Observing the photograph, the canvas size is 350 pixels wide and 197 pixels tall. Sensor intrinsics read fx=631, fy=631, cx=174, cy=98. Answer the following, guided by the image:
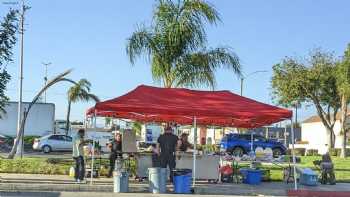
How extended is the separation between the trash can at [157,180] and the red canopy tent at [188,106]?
1.54m

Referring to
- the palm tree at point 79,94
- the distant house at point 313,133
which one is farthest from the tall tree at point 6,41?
the distant house at point 313,133

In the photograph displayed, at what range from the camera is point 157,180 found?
18.4 meters

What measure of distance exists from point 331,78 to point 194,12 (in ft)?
110

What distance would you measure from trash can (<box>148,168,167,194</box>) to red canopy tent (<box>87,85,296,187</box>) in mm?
1538

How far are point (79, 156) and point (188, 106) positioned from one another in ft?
12.7

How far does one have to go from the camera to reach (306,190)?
19.8 meters

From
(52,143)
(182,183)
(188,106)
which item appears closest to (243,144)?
(52,143)

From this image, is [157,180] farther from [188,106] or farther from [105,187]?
[188,106]

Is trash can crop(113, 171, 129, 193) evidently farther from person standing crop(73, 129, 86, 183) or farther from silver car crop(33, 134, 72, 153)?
silver car crop(33, 134, 72, 153)

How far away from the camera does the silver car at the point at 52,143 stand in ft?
157

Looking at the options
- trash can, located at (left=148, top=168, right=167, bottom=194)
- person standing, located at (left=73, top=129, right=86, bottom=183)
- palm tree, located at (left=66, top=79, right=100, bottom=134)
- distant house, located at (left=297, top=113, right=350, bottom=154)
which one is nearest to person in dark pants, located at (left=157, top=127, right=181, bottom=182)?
trash can, located at (left=148, top=168, right=167, bottom=194)

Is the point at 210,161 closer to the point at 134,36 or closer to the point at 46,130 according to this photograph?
the point at 134,36

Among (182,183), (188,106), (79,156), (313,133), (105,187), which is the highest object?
(313,133)

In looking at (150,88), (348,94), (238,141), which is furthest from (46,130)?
(150,88)
